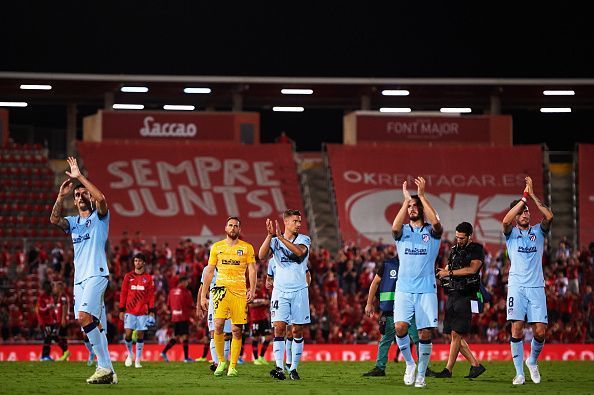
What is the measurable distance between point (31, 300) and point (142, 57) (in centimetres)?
2559

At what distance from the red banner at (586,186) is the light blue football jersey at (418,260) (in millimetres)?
28652

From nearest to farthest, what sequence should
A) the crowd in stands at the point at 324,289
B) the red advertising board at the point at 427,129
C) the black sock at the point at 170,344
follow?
the black sock at the point at 170,344, the crowd in stands at the point at 324,289, the red advertising board at the point at 427,129

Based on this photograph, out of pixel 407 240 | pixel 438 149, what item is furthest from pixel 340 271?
pixel 407 240

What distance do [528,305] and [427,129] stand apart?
31.1 m

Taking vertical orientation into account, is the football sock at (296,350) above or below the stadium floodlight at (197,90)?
below

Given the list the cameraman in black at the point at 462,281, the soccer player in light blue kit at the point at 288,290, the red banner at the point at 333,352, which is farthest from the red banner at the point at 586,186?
the soccer player in light blue kit at the point at 288,290

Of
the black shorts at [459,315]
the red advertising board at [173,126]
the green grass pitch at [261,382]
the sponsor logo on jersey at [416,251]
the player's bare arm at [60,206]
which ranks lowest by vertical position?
the green grass pitch at [261,382]

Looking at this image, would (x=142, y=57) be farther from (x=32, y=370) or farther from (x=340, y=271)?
(x=32, y=370)

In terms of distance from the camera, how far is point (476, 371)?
18.9m

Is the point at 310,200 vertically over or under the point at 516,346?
over

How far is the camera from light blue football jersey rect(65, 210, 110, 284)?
15703 mm

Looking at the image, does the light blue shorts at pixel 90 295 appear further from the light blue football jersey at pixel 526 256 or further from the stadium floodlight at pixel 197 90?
the stadium floodlight at pixel 197 90

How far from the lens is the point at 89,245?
1576cm

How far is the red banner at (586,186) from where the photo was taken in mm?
45062
